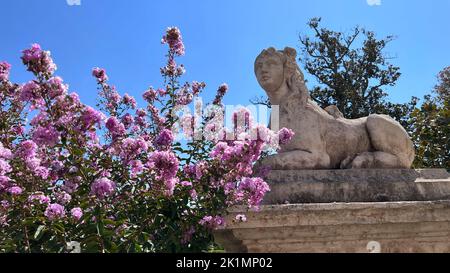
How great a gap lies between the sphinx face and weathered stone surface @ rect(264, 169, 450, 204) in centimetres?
87

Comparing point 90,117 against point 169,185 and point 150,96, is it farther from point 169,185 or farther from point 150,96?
Answer: point 150,96

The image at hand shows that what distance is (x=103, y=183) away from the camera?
9.03 feet

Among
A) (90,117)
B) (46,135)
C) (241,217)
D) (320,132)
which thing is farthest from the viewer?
(320,132)

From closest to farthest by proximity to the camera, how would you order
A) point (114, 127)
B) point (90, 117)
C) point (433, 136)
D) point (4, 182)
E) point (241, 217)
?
1. point (4, 182)
2. point (90, 117)
3. point (114, 127)
4. point (241, 217)
5. point (433, 136)

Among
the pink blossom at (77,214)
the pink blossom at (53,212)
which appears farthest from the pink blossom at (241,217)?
the pink blossom at (53,212)

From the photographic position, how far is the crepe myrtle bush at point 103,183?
279 centimetres

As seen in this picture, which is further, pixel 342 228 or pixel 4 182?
pixel 342 228

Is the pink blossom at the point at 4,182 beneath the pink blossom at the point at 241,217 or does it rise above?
above

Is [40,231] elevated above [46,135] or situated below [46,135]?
below

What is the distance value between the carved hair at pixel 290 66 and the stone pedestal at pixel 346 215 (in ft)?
2.78

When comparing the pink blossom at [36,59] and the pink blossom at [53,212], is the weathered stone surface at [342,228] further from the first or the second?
the pink blossom at [36,59]

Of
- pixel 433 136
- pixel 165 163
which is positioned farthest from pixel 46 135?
pixel 433 136

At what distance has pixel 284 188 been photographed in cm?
380

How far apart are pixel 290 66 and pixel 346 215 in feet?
4.86
